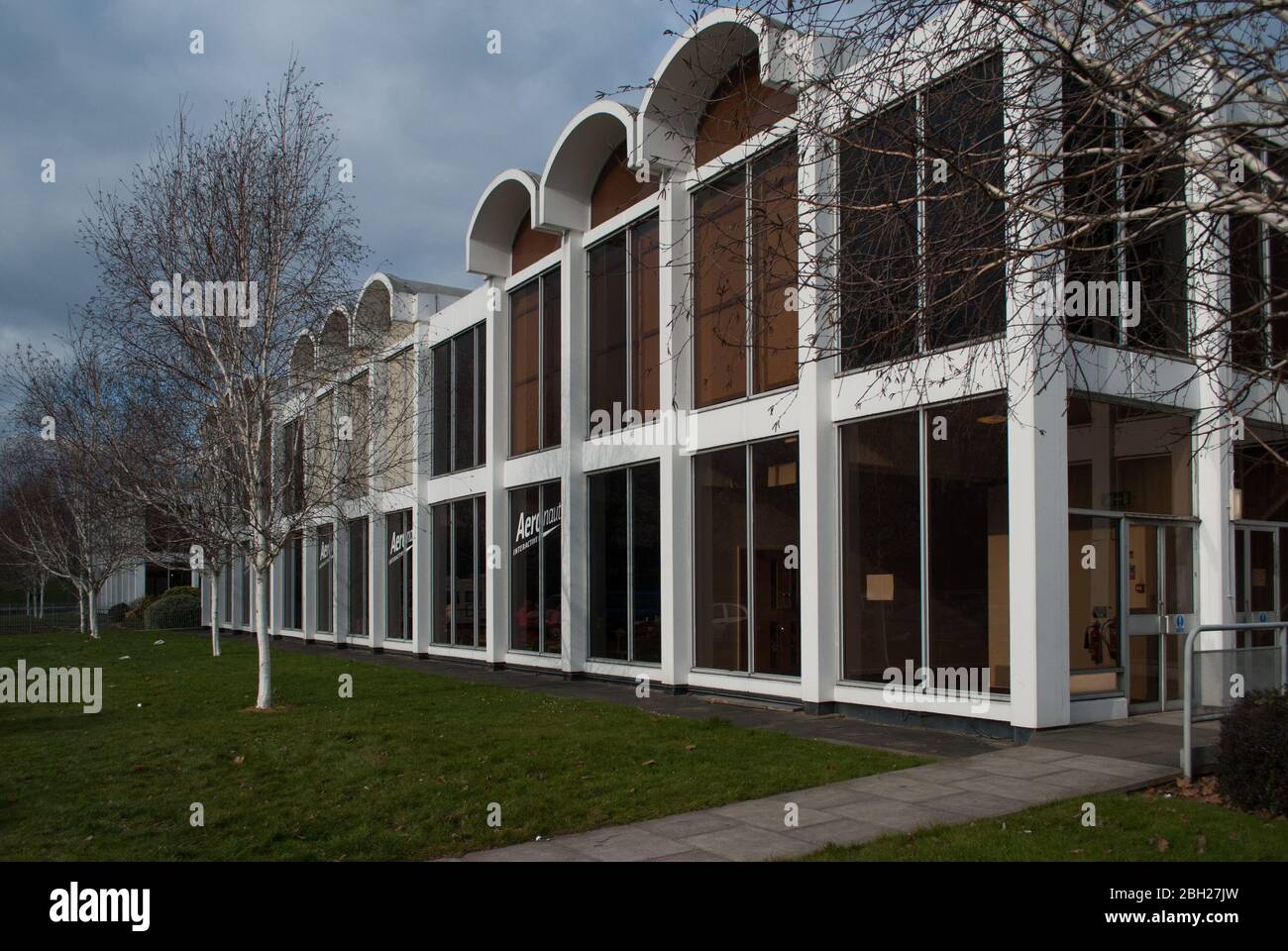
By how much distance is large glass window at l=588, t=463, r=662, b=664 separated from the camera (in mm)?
17156

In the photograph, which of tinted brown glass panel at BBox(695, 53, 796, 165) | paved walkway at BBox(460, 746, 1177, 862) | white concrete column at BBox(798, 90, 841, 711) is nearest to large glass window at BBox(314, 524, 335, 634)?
tinted brown glass panel at BBox(695, 53, 796, 165)

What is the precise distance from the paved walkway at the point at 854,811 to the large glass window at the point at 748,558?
461 centimetres

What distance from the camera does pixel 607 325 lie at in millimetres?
18812

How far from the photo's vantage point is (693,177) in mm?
16281

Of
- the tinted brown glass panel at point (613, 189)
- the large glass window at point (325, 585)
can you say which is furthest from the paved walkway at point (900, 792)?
the large glass window at point (325, 585)

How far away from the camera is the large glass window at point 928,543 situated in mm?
11703

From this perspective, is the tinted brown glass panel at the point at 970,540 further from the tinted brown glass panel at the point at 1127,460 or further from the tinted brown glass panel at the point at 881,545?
the tinted brown glass panel at the point at 1127,460

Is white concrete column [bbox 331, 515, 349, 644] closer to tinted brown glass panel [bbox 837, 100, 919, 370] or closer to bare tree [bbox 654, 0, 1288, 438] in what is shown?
bare tree [bbox 654, 0, 1288, 438]

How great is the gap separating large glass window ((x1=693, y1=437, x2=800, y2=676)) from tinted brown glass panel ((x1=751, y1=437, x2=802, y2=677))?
13 millimetres

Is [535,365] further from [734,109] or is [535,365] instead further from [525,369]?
[734,109]

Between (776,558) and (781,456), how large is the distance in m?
1.41
